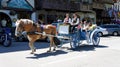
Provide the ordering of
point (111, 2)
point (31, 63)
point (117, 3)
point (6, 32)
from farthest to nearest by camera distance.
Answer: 1. point (117, 3)
2. point (111, 2)
3. point (6, 32)
4. point (31, 63)

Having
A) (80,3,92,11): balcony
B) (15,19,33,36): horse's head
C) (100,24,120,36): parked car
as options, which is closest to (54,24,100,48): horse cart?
(15,19,33,36): horse's head

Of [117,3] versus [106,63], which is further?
[117,3]

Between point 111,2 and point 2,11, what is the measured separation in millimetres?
29591

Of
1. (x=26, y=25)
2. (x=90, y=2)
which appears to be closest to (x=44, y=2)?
(x=90, y=2)

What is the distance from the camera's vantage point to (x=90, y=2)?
47.0 m

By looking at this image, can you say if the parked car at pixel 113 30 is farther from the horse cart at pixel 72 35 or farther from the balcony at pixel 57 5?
the horse cart at pixel 72 35

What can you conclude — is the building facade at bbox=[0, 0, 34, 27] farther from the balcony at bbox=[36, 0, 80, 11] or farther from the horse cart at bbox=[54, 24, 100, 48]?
the horse cart at bbox=[54, 24, 100, 48]

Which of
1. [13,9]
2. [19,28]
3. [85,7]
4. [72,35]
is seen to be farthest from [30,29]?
[85,7]

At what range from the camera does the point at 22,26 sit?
45.7 ft

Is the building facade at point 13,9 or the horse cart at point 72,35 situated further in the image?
the building facade at point 13,9

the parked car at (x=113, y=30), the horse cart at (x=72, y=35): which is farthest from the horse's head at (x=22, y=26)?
the parked car at (x=113, y=30)

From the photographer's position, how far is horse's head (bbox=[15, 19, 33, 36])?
13672 mm

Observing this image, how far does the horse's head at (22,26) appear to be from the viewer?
13672 millimetres

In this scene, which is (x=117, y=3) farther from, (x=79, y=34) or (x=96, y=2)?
(x=79, y=34)
